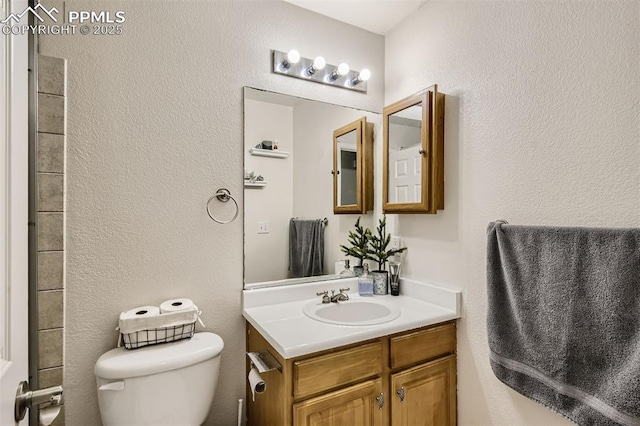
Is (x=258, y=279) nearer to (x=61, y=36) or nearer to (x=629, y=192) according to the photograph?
(x=61, y=36)

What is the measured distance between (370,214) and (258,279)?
80cm

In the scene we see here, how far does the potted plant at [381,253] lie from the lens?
1805mm

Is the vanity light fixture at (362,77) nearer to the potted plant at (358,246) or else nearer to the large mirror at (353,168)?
the large mirror at (353,168)

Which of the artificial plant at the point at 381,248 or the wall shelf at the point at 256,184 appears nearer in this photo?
the wall shelf at the point at 256,184

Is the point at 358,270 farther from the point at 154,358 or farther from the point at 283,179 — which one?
the point at 154,358

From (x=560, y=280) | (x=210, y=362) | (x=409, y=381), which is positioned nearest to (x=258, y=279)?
(x=210, y=362)

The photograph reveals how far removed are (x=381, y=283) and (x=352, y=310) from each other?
10.0 inches

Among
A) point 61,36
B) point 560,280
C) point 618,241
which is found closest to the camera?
point 618,241

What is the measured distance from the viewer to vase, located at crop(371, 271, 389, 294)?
1.80 m

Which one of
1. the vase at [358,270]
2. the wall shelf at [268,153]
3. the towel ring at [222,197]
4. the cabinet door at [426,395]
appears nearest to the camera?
the cabinet door at [426,395]

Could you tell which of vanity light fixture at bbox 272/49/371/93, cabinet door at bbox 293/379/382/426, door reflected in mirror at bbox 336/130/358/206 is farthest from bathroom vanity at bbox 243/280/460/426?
vanity light fixture at bbox 272/49/371/93

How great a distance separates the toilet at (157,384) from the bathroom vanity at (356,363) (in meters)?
0.25

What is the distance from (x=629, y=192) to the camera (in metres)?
0.99

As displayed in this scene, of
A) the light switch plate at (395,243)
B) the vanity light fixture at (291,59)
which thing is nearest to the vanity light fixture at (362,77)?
the vanity light fixture at (291,59)
